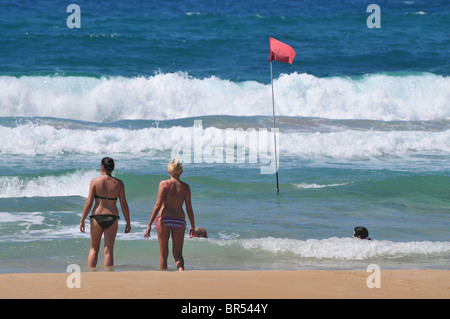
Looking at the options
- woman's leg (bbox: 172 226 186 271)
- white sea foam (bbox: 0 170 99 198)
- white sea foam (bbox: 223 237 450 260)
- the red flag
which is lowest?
white sea foam (bbox: 223 237 450 260)

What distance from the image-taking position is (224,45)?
3350cm

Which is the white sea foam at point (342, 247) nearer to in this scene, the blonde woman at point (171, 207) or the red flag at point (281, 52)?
the blonde woman at point (171, 207)

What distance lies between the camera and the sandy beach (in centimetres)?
616

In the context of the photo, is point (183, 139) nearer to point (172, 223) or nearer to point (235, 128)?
point (235, 128)

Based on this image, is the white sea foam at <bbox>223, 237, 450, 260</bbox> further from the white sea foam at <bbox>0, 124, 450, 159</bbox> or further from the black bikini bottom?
the white sea foam at <bbox>0, 124, 450, 159</bbox>

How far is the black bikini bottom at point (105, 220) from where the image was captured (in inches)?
307

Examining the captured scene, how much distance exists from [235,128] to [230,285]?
48.0ft

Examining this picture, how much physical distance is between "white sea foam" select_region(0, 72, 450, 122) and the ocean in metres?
0.07

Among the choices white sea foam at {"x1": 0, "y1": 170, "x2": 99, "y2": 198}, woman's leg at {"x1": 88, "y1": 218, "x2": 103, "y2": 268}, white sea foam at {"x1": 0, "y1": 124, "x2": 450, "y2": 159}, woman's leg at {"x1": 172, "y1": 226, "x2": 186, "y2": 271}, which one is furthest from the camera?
white sea foam at {"x1": 0, "y1": 124, "x2": 450, "y2": 159}

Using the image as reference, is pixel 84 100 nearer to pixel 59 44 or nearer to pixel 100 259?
pixel 59 44

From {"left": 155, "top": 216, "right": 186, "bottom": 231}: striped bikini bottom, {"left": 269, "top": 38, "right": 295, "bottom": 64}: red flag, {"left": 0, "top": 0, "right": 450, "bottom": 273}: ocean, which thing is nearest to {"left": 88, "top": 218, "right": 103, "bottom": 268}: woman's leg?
{"left": 0, "top": 0, "right": 450, "bottom": 273}: ocean

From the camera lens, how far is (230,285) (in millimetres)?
6668

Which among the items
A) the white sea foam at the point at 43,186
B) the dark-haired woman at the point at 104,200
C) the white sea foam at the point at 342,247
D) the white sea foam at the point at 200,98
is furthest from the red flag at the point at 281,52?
the white sea foam at the point at 200,98
